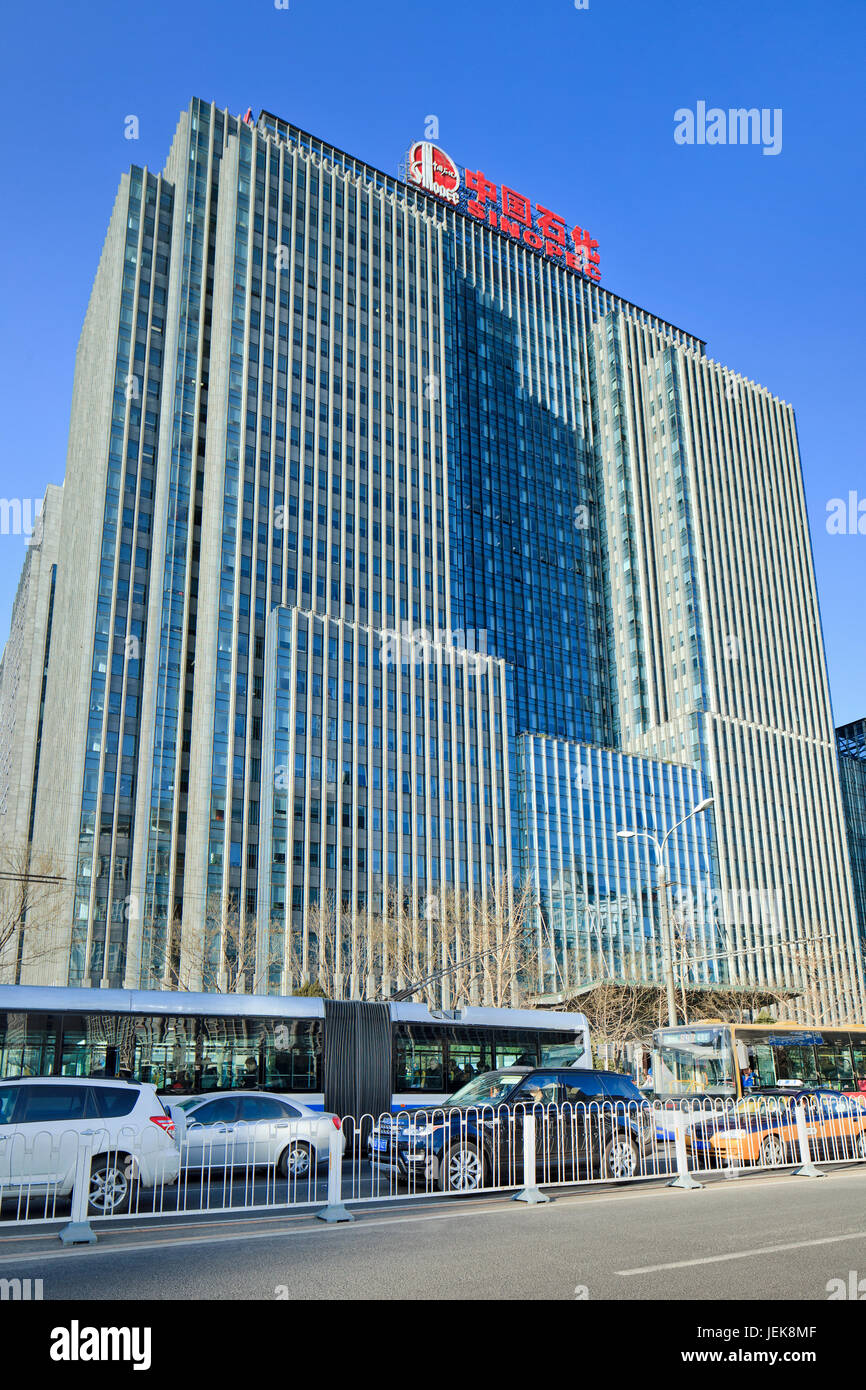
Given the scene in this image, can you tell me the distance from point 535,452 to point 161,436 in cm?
4220

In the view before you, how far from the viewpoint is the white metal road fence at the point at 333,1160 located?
13219 millimetres

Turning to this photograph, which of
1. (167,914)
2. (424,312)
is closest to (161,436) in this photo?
(424,312)

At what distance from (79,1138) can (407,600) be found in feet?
223

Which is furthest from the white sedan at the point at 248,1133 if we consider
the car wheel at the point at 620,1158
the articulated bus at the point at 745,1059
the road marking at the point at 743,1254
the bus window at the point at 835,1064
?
the bus window at the point at 835,1064

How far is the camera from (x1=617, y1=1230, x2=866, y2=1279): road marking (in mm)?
8500

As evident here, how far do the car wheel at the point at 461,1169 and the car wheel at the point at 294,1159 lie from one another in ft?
9.16

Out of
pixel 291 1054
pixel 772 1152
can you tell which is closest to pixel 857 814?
pixel 772 1152

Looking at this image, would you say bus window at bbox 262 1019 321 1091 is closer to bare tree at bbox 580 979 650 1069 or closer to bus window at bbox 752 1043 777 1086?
bus window at bbox 752 1043 777 1086

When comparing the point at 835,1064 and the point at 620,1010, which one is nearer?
the point at 835,1064

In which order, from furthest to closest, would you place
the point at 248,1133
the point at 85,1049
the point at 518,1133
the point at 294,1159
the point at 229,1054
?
1. the point at 229,1054
2. the point at 85,1049
3. the point at 294,1159
4. the point at 248,1133
5. the point at 518,1133

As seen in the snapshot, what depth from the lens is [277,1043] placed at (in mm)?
22875

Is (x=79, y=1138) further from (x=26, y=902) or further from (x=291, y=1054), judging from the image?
(x=26, y=902)

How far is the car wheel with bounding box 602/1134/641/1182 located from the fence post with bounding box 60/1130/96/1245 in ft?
28.4

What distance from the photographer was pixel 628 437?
107 metres
